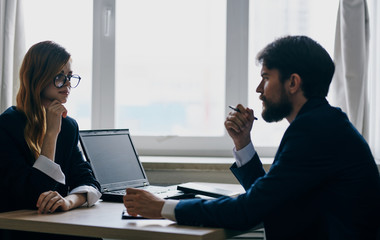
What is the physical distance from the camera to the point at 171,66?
277 cm

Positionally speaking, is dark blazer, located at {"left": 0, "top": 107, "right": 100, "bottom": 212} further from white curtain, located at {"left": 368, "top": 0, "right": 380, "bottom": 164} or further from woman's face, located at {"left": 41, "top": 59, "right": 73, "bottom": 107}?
white curtain, located at {"left": 368, "top": 0, "right": 380, "bottom": 164}

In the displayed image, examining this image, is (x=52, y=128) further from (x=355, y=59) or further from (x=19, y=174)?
(x=355, y=59)

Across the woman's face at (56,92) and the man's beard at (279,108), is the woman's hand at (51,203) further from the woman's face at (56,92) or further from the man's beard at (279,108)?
the man's beard at (279,108)

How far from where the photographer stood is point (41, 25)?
9.15ft

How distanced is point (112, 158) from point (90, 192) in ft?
1.03

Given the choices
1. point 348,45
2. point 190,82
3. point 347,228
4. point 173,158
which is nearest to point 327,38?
point 348,45

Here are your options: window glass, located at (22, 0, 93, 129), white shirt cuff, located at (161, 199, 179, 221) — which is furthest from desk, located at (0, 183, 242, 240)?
window glass, located at (22, 0, 93, 129)

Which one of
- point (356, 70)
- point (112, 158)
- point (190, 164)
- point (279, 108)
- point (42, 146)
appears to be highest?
point (356, 70)

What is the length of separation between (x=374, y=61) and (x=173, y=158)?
1193mm

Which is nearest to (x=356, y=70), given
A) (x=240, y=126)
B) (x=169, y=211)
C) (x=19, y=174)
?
(x=240, y=126)

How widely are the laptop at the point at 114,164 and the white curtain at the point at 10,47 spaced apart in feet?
2.56

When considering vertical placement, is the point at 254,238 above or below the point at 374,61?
below

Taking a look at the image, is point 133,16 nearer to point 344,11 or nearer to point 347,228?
point 344,11

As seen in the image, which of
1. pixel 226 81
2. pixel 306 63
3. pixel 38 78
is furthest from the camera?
pixel 226 81
